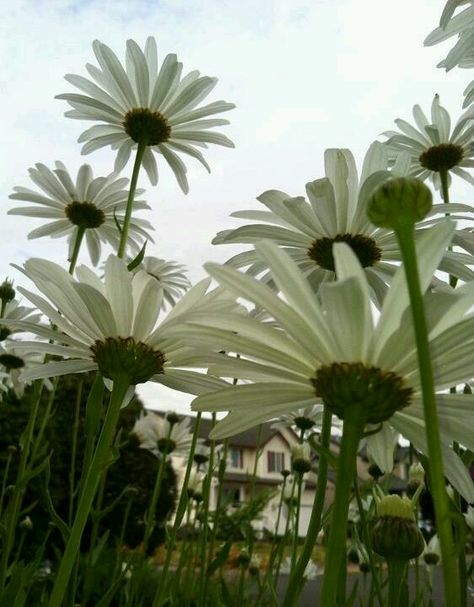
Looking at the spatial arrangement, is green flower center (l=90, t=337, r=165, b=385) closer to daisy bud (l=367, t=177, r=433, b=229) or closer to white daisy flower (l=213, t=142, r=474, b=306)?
white daisy flower (l=213, t=142, r=474, b=306)

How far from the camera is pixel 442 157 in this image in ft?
7.18

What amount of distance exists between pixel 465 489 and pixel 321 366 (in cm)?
21

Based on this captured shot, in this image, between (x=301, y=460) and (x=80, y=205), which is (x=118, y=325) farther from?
(x=301, y=460)

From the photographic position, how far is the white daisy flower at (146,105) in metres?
2.08

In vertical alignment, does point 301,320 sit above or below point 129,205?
below

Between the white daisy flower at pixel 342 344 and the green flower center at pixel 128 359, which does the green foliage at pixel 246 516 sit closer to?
the green flower center at pixel 128 359

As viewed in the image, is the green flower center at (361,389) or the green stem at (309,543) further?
the green stem at (309,543)

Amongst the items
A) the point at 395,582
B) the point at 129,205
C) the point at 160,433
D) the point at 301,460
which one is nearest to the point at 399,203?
the point at 395,582

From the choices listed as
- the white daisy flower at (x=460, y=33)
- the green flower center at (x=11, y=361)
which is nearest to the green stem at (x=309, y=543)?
the white daisy flower at (x=460, y=33)

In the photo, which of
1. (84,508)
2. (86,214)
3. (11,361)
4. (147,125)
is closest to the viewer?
(84,508)

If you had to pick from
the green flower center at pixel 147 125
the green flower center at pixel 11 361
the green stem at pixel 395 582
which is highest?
the green flower center at pixel 147 125

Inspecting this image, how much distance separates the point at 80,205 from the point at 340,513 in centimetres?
193

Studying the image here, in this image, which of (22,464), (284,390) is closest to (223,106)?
(22,464)

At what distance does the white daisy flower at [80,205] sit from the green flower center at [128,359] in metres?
1.31
